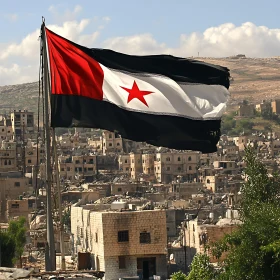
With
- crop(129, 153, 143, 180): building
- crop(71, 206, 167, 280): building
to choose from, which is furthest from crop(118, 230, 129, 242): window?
crop(129, 153, 143, 180): building

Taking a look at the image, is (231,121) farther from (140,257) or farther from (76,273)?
(76,273)

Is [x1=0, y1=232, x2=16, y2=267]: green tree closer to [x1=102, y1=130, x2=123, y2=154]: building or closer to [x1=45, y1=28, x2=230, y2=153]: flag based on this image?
[x1=45, y1=28, x2=230, y2=153]: flag

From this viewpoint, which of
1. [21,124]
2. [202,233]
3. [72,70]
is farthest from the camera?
[21,124]

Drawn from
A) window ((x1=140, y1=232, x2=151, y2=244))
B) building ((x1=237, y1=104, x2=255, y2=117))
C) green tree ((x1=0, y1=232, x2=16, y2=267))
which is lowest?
green tree ((x1=0, y1=232, x2=16, y2=267))

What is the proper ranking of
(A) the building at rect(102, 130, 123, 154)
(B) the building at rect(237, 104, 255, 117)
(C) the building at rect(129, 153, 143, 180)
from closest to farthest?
(C) the building at rect(129, 153, 143, 180), (A) the building at rect(102, 130, 123, 154), (B) the building at rect(237, 104, 255, 117)

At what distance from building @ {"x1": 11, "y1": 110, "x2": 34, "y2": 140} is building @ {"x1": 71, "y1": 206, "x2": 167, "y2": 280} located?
63.5 m

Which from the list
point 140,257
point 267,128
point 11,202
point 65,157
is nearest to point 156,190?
point 11,202

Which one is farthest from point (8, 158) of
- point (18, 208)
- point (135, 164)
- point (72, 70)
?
point (72, 70)

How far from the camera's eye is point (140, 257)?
3002cm

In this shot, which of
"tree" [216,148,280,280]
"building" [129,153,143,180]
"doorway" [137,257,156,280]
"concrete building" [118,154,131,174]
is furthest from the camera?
"concrete building" [118,154,131,174]

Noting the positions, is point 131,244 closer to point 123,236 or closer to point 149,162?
point 123,236

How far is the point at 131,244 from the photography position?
97.5 feet

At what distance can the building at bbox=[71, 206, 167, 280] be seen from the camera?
29609mm

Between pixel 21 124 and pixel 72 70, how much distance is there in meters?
85.2
